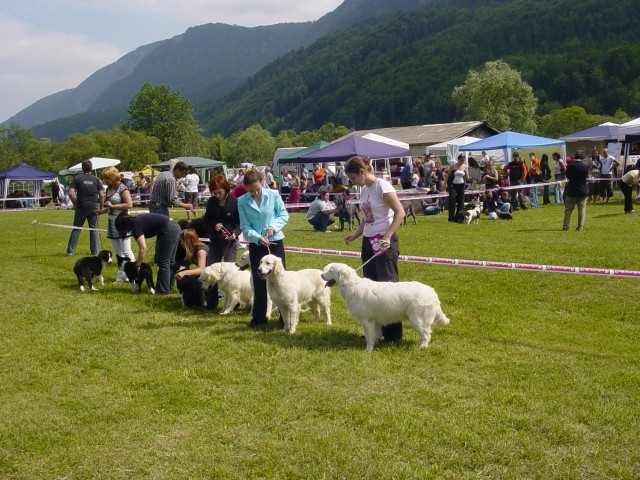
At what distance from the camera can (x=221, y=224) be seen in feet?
27.4

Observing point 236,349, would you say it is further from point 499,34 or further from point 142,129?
point 499,34

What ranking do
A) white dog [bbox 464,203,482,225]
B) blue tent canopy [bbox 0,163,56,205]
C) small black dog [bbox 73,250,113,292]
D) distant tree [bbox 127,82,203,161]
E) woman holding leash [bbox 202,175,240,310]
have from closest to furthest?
woman holding leash [bbox 202,175,240,310] → small black dog [bbox 73,250,113,292] → white dog [bbox 464,203,482,225] → blue tent canopy [bbox 0,163,56,205] → distant tree [bbox 127,82,203,161]

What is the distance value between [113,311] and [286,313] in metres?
2.87

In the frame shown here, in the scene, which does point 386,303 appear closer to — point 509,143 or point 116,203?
point 116,203

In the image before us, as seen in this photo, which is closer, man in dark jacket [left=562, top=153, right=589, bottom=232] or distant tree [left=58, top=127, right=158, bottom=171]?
man in dark jacket [left=562, top=153, right=589, bottom=232]

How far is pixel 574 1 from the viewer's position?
459 ft

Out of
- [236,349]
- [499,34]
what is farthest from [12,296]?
[499,34]

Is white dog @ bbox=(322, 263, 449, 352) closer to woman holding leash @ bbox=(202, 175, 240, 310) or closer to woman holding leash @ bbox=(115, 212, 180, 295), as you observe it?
woman holding leash @ bbox=(202, 175, 240, 310)

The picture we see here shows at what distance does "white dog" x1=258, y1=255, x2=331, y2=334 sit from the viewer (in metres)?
6.82

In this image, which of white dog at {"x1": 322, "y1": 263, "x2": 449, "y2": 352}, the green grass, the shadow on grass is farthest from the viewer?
the shadow on grass

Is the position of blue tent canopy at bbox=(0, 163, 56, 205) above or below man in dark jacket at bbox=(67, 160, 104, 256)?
above

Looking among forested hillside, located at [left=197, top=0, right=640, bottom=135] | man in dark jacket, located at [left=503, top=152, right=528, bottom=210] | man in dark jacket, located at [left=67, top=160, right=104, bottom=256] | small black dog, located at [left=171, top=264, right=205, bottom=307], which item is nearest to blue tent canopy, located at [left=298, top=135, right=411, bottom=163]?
man in dark jacket, located at [left=503, top=152, right=528, bottom=210]

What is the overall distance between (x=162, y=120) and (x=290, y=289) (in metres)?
94.7

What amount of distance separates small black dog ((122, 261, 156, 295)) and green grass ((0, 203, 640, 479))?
1.59 feet
